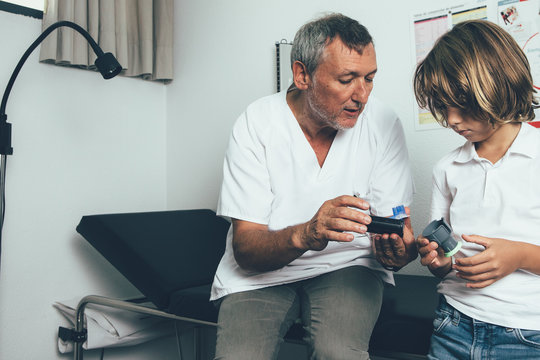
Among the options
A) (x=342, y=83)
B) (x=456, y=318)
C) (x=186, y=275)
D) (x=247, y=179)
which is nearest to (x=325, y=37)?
(x=342, y=83)

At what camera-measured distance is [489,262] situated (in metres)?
0.88

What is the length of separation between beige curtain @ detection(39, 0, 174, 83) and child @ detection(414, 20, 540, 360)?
1.44m

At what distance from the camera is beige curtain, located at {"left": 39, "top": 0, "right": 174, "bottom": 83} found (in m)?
1.93

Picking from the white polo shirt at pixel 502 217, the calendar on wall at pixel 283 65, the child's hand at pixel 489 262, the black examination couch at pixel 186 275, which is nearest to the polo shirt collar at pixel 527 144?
the white polo shirt at pixel 502 217

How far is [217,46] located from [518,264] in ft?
5.72

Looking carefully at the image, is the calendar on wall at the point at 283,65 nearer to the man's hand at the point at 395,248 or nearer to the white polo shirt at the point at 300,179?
the white polo shirt at the point at 300,179

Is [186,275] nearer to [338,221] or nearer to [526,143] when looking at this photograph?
[338,221]

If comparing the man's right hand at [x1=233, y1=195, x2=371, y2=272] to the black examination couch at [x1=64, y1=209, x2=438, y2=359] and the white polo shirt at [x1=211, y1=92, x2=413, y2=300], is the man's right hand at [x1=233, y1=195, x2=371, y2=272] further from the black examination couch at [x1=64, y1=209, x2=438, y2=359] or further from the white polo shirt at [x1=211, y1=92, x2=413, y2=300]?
the black examination couch at [x1=64, y1=209, x2=438, y2=359]

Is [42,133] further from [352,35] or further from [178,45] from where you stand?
[352,35]

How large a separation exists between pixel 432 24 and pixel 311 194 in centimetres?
80

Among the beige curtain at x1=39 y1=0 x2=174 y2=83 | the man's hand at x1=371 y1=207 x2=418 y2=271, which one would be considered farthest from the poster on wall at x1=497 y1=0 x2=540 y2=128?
the beige curtain at x1=39 y1=0 x2=174 y2=83

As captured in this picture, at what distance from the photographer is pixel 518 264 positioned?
0.91 meters

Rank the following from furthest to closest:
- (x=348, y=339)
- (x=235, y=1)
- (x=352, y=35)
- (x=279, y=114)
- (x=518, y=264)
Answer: (x=235, y=1), (x=279, y=114), (x=352, y=35), (x=348, y=339), (x=518, y=264)

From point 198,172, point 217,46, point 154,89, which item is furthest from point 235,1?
point 198,172
